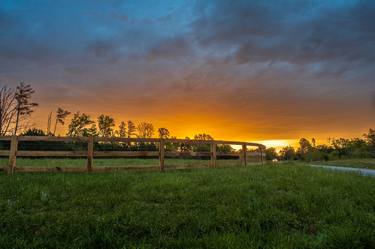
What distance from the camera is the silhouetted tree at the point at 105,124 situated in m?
70.8

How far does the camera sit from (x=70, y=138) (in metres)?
11.2

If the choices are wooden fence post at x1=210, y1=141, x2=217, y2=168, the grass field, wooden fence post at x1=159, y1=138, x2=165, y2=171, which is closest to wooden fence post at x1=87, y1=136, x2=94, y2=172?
A: the grass field

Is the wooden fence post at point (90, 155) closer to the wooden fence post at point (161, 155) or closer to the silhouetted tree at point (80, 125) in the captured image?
the wooden fence post at point (161, 155)

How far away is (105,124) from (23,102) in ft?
89.6

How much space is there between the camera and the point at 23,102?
44.8 metres

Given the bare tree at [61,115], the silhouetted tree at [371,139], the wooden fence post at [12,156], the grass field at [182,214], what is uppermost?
the bare tree at [61,115]

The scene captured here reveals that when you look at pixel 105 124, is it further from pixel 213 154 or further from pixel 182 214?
pixel 182 214

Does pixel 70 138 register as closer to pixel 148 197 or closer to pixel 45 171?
pixel 45 171

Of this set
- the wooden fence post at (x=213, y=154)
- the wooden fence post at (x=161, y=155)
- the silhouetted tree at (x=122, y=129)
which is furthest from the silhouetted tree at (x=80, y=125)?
the wooden fence post at (x=161, y=155)

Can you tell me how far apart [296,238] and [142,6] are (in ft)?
47.2

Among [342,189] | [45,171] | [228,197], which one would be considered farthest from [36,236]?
[342,189]

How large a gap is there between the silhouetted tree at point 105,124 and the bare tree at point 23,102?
24985 mm

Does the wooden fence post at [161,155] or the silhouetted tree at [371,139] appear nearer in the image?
the wooden fence post at [161,155]

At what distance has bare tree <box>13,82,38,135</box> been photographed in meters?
43.5
